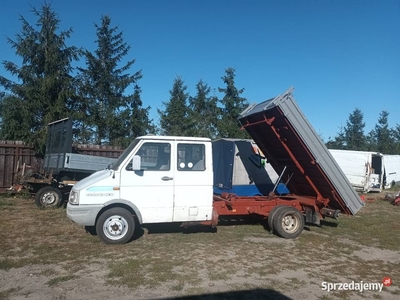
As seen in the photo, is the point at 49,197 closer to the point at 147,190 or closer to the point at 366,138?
the point at 147,190

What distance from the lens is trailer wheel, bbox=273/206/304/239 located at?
8062 millimetres

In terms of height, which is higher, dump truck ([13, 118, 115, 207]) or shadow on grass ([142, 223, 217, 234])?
dump truck ([13, 118, 115, 207])

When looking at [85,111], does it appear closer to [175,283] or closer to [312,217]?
[312,217]

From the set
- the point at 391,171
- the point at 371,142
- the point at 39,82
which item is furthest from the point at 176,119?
the point at 371,142

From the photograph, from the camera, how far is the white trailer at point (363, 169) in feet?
68.4

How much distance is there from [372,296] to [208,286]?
2.42 m

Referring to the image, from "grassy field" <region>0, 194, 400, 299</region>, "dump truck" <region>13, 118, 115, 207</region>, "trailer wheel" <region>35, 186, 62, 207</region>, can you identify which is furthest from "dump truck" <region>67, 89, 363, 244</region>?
"trailer wheel" <region>35, 186, 62, 207</region>

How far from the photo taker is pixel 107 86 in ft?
73.8

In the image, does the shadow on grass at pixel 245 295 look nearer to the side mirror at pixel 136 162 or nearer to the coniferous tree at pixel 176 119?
the side mirror at pixel 136 162

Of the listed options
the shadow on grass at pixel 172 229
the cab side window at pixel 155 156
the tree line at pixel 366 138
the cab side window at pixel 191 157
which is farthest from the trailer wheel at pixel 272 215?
the tree line at pixel 366 138

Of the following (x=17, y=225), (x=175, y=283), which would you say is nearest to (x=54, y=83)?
(x=17, y=225)

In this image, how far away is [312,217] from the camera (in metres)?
8.47

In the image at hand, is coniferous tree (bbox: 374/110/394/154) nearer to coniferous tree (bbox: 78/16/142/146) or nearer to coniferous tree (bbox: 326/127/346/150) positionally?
coniferous tree (bbox: 326/127/346/150)

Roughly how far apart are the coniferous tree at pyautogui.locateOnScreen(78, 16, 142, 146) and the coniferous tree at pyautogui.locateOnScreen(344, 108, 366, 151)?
30.3m
